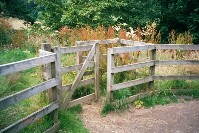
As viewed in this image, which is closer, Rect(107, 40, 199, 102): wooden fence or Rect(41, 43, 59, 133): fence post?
Rect(41, 43, 59, 133): fence post

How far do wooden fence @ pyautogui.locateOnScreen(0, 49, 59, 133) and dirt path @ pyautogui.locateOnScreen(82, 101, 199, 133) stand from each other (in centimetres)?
118

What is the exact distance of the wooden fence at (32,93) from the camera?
4.07 metres

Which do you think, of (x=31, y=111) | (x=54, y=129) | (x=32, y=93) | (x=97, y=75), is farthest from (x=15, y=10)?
(x=32, y=93)

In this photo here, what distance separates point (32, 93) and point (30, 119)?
43 centimetres

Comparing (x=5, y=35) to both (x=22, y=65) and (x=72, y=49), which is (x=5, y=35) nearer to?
(x=72, y=49)

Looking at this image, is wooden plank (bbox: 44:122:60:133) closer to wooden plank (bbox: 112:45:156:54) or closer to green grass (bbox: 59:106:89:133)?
green grass (bbox: 59:106:89:133)

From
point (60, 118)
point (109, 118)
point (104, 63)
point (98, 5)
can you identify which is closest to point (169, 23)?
point (98, 5)

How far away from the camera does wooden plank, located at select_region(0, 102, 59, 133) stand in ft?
13.7

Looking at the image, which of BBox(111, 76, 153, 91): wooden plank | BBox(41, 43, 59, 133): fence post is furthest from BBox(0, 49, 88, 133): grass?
BBox(111, 76, 153, 91): wooden plank

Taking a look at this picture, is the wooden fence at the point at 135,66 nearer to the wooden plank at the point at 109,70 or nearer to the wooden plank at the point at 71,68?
the wooden plank at the point at 109,70

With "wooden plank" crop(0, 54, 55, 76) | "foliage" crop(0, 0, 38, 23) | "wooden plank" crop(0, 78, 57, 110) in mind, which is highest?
"foliage" crop(0, 0, 38, 23)

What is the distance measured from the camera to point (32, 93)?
462 centimetres

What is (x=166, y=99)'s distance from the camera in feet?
24.9

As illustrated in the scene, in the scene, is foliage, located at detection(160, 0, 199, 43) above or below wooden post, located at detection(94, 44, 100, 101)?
above
